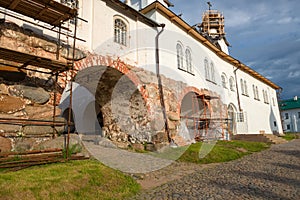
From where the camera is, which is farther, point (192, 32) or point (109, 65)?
point (192, 32)

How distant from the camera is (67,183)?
3.59 metres

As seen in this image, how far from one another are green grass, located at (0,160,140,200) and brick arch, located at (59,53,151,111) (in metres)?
2.84

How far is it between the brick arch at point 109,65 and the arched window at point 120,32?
98 cm

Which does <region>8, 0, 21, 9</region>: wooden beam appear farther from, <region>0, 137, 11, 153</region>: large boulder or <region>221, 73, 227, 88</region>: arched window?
<region>221, 73, 227, 88</region>: arched window

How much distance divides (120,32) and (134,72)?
1756 mm

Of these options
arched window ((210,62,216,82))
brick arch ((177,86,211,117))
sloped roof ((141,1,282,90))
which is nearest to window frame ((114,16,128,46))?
sloped roof ((141,1,282,90))

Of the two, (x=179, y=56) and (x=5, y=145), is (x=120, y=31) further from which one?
(x=5, y=145)

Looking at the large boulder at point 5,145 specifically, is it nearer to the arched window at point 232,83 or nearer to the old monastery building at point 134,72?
the old monastery building at point 134,72

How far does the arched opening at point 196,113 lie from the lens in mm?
12883

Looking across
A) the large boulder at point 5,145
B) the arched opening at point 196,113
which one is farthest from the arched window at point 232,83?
the large boulder at point 5,145

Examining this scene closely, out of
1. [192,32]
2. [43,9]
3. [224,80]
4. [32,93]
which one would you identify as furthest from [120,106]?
[224,80]

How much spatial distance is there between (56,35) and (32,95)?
1.95 meters

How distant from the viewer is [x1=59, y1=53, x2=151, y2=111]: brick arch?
21.3 ft

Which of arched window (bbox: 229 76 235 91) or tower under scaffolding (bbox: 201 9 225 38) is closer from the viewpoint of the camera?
arched window (bbox: 229 76 235 91)
